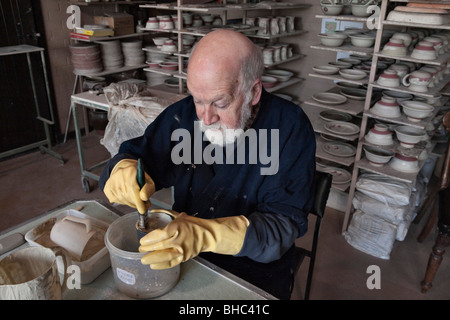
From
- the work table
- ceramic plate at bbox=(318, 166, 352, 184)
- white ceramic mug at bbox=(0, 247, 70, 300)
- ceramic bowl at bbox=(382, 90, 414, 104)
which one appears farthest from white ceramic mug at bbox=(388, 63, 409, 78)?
white ceramic mug at bbox=(0, 247, 70, 300)

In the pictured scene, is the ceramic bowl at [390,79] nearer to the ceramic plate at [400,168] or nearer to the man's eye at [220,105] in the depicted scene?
the ceramic plate at [400,168]

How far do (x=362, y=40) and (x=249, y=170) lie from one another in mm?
1643

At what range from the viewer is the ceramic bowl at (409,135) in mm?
2352

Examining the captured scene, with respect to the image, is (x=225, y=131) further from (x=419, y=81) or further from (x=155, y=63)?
(x=155, y=63)

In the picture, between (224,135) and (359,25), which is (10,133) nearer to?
(224,135)

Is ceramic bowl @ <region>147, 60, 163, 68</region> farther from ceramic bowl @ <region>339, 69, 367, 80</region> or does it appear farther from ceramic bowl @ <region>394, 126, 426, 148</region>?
ceramic bowl @ <region>394, 126, 426, 148</region>

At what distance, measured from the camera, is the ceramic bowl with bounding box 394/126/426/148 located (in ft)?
7.72

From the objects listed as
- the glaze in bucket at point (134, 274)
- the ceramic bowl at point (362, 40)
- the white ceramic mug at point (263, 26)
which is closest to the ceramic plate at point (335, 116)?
the ceramic bowl at point (362, 40)

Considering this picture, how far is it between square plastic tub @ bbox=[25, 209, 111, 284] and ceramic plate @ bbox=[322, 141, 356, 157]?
6.34ft

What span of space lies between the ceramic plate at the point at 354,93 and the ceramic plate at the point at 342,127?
203mm

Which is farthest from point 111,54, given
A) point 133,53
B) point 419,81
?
point 419,81

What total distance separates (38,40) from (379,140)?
3408 millimetres

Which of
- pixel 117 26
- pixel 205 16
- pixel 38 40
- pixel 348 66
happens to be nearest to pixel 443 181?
pixel 348 66

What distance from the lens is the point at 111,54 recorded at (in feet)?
12.8
